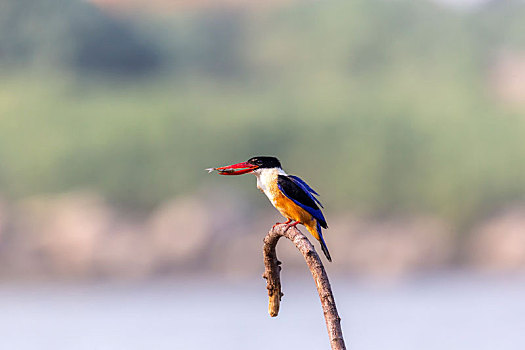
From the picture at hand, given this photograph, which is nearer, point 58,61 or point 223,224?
point 223,224

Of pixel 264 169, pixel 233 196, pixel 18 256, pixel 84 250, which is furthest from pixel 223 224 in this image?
pixel 264 169

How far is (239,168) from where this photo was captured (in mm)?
1381

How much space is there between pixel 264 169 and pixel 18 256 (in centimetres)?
631

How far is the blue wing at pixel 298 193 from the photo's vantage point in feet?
4.64

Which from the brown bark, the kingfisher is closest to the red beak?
the kingfisher

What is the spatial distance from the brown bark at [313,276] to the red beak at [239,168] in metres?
0.13

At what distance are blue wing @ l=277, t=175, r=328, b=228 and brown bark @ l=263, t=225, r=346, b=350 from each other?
0.24ft

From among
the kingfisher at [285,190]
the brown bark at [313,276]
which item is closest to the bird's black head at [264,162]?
the kingfisher at [285,190]

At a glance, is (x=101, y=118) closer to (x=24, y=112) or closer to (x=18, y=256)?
(x=24, y=112)

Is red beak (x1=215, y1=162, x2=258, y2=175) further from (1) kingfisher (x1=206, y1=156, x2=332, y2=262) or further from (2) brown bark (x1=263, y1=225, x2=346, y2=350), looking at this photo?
(2) brown bark (x1=263, y1=225, x2=346, y2=350)

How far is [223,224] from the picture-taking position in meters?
6.86

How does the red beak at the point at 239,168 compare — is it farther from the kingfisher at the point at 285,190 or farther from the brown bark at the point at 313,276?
the brown bark at the point at 313,276

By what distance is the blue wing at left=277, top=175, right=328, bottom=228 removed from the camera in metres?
1.41

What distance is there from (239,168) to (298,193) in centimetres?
13
